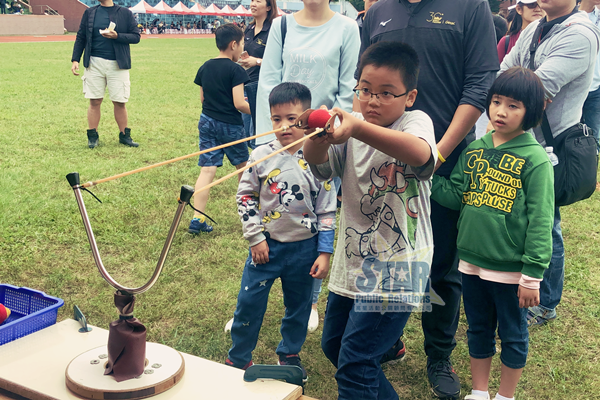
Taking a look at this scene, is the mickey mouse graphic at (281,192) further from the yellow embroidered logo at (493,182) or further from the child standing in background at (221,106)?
the child standing in background at (221,106)

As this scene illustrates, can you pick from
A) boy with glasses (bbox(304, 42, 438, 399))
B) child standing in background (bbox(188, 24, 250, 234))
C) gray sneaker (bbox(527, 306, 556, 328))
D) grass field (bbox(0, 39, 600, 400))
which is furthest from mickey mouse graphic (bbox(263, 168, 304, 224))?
child standing in background (bbox(188, 24, 250, 234))

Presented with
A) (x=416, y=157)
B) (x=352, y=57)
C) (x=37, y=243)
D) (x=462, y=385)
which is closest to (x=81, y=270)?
(x=37, y=243)

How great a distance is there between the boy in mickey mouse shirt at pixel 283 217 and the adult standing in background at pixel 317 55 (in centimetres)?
56

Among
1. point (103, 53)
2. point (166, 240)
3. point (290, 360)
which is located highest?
point (103, 53)

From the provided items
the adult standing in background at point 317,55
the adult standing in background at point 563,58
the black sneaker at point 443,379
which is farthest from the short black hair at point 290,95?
the black sneaker at point 443,379

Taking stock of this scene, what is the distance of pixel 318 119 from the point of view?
1.60m

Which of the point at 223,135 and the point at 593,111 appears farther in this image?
the point at 223,135

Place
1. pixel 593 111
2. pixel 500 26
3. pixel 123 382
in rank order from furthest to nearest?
1. pixel 500 26
2. pixel 593 111
3. pixel 123 382

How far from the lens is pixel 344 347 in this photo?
2113mm

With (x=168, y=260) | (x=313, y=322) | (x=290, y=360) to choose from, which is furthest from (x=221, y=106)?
(x=290, y=360)

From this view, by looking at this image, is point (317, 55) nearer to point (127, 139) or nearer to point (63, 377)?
point (63, 377)

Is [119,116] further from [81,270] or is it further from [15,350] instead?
[15,350]

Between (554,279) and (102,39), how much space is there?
6.36 m

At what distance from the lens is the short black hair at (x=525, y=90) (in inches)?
96.3
